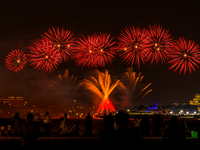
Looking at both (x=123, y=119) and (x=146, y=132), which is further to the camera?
(x=146, y=132)

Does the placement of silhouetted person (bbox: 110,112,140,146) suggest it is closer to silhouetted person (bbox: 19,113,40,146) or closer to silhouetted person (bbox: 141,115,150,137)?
silhouetted person (bbox: 19,113,40,146)

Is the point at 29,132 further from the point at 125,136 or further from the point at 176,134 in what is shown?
the point at 176,134

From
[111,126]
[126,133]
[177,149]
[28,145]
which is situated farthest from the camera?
[111,126]

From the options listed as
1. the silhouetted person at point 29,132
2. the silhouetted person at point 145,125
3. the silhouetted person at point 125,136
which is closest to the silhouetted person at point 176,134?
the silhouetted person at point 29,132

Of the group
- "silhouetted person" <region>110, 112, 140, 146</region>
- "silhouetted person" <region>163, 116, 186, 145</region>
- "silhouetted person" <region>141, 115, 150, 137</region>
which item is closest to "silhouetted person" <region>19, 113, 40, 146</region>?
"silhouetted person" <region>110, 112, 140, 146</region>

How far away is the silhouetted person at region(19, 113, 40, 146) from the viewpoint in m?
6.78

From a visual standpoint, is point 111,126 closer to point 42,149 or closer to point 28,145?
point 42,149

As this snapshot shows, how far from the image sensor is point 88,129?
18172mm

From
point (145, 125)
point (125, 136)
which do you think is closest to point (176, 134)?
point (125, 136)

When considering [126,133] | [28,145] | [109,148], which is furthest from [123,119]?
[28,145]

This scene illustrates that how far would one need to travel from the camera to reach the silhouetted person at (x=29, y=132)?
267 inches

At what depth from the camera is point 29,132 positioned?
6797mm

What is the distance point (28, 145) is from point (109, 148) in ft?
11.1

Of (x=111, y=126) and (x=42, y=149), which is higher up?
(x=111, y=126)
